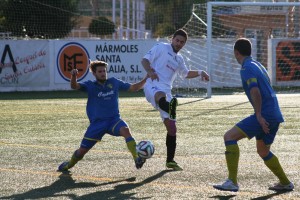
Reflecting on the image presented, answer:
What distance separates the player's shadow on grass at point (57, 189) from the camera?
8.09m

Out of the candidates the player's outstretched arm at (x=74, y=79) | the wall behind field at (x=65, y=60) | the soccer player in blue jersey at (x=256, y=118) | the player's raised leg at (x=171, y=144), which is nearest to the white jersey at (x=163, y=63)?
the player's raised leg at (x=171, y=144)

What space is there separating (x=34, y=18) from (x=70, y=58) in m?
9.10

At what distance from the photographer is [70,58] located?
93.4 ft

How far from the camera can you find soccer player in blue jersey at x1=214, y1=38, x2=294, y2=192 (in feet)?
26.5

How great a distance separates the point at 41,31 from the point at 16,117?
66.6 ft

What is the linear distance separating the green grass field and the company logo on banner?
29.0 feet

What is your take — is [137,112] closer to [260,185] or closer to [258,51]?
[260,185]

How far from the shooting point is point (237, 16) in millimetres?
34438

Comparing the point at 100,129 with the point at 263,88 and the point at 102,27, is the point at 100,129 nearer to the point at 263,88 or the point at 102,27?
the point at 263,88

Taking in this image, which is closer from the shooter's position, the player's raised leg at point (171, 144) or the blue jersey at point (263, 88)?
the blue jersey at point (263, 88)

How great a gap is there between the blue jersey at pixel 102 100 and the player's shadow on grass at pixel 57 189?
0.88 m

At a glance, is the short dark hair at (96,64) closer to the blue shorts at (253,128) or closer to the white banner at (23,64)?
the blue shorts at (253,128)

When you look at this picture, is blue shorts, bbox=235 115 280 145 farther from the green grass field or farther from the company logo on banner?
the company logo on banner

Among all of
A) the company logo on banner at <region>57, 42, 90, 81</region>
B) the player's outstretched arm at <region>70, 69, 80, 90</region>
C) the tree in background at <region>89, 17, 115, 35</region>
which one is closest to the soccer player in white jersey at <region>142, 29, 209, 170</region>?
the player's outstretched arm at <region>70, 69, 80, 90</region>
